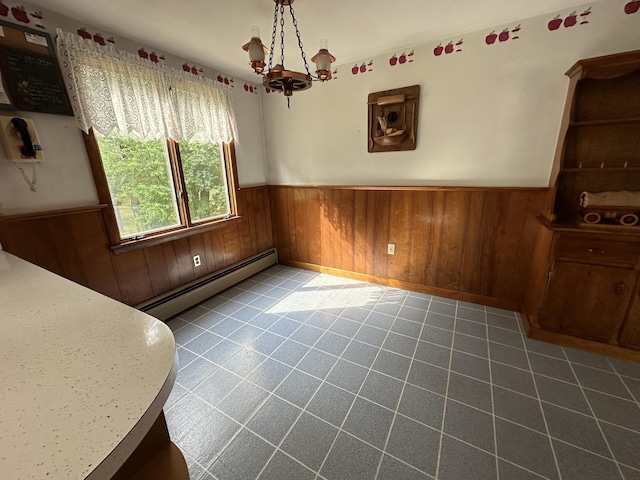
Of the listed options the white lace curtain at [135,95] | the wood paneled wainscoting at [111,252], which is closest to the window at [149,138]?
the white lace curtain at [135,95]

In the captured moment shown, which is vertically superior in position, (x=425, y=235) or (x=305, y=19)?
(x=305, y=19)

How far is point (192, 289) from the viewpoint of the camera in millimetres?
2664

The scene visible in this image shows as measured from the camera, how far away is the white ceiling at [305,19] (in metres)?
1.68

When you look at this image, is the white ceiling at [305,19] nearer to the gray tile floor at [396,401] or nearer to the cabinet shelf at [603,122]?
the cabinet shelf at [603,122]

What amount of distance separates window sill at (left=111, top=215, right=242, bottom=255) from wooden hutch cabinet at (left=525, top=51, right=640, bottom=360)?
291 centimetres

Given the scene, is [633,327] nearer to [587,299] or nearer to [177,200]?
[587,299]

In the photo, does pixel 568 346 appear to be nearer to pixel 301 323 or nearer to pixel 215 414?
pixel 301 323

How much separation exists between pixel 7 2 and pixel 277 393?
281 centimetres

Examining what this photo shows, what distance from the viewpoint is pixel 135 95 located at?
2.06 metres

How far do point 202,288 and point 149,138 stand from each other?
4.81ft

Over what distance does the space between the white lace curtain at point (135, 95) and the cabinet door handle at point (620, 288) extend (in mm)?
3450

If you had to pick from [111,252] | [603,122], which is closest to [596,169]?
[603,122]

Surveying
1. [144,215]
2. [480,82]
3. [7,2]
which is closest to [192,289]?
[144,215]

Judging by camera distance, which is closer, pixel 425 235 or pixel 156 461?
pixel 156 461
